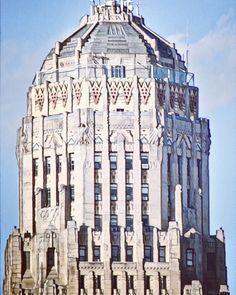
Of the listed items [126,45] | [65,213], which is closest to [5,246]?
[65,213]

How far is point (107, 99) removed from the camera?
233ft

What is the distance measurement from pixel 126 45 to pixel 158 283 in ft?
25.0

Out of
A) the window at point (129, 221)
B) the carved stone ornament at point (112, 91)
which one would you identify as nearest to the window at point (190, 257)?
the window at point (129, 221)

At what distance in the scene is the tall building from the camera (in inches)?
2744

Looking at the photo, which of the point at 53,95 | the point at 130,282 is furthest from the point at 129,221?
the point at 53,95

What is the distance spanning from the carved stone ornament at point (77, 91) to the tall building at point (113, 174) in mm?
30

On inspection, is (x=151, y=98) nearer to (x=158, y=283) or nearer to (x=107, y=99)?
(x=107, y=99)

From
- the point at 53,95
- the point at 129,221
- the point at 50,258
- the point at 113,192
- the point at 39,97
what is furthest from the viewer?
the point at 39,97

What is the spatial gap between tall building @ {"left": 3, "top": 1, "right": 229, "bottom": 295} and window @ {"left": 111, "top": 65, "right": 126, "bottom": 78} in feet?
0.10

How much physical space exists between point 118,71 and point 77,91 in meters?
1.42

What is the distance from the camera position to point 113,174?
70.9m

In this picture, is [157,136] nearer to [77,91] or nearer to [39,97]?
[77,91]

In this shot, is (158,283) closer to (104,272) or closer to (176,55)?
(104,272)

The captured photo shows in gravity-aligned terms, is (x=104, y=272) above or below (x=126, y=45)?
below
